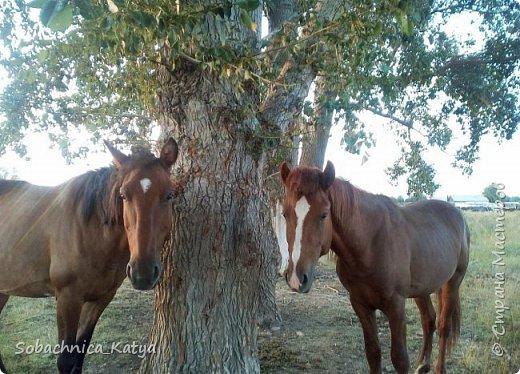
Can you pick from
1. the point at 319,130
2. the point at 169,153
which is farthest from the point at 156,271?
the point at 319,130

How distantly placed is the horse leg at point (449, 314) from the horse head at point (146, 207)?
110 inches

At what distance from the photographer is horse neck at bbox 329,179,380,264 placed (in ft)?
8.78

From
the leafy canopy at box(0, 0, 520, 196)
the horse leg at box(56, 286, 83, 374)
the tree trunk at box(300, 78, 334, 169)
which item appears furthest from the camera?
the tree trunk at box(300, 78, 334, 169)

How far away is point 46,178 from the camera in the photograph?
3.15m

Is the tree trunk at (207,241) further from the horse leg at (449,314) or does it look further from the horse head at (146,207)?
the horse leg at (449,314)

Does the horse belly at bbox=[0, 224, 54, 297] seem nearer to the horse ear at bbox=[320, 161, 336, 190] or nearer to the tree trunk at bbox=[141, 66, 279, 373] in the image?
the tree trunk at bbox=[141, 66, 279, 373]

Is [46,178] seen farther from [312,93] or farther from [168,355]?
[312,93]

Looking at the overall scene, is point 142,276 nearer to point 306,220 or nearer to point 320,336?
point 306,220

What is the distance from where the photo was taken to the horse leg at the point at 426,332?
3.58 meters

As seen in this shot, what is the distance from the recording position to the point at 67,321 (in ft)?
8.37

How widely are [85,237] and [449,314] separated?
3.22 meters

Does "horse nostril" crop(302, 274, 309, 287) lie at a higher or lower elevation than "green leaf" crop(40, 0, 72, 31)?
lower

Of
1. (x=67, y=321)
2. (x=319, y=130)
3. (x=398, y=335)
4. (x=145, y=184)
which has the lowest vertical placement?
(x=398, y=335)

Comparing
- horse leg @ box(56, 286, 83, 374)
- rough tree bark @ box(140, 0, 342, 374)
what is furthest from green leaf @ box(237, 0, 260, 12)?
horse leg @ box(56, 286, 83, 374)
